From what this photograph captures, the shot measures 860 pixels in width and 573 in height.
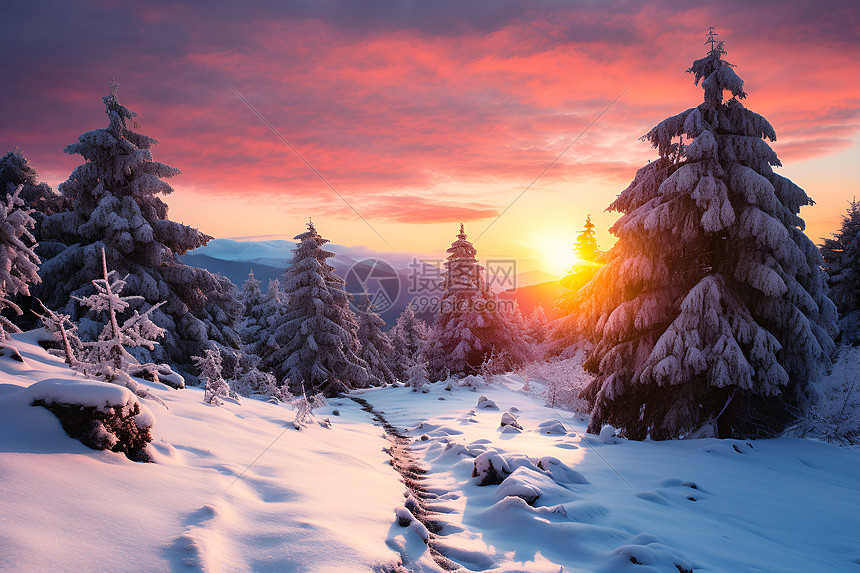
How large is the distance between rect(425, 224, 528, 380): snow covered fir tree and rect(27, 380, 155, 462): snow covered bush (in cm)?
2304

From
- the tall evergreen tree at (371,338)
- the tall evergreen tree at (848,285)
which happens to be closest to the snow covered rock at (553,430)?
the tall evergreen tree at (848,285)

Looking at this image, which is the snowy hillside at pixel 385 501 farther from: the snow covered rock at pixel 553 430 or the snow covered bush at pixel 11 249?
the snow covered rock at pixel 553 430

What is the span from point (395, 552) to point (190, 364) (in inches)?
586

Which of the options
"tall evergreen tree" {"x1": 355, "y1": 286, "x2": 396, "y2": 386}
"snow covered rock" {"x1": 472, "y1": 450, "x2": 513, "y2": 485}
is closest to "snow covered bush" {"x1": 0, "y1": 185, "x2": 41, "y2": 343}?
"snow covered rock" {"x1": 472, "y1": 450, "x2": 513, "y2": 485}

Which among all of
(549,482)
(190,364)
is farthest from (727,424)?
(190,364)

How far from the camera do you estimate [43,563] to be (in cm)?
213

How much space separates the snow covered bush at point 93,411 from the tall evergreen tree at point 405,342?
37163mm

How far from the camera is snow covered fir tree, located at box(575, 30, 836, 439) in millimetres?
9211

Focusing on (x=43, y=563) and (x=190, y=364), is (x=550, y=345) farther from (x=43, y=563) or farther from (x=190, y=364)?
(x=43, y=563)

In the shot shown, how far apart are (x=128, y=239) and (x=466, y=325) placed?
18.6m

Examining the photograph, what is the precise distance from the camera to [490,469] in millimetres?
6266

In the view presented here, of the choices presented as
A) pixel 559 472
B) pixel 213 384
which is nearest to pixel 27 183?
pixel 213 384

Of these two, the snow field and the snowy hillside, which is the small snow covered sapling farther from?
the snow field

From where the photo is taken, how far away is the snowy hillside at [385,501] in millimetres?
2777
